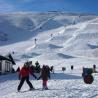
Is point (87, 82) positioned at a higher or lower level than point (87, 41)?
lower

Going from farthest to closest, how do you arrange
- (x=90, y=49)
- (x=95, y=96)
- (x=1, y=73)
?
1. (x=90, y=49)
2. (x=1, y=73)
3. (x=95, y=96)

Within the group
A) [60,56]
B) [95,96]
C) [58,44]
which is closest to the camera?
[95,96]

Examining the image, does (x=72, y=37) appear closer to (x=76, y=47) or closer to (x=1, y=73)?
(x=76, y=47)

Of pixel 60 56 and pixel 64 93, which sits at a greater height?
pixel 60 56

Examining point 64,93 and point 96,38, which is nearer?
point 64,93

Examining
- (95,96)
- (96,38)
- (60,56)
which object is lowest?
(95,96)

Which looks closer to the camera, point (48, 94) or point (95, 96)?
point (95, 96)

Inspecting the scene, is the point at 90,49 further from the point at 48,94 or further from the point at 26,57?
the point at 48,94

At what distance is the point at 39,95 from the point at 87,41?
16069cm

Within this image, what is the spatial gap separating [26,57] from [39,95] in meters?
114

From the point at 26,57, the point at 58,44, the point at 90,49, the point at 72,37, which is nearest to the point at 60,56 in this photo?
the point at 26,57

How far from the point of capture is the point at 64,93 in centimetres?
1936

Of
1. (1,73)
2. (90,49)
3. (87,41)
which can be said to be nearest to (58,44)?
(87,41)

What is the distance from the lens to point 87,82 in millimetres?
24516
